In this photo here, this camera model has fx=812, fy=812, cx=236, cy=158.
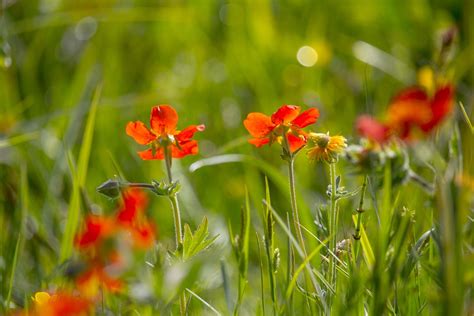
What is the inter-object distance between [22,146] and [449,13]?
1.86 meters

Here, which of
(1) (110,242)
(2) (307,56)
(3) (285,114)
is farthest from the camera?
(2) (307,56)

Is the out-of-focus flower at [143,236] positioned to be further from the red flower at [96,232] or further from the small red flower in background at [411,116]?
the small red flower in background at [411,116]

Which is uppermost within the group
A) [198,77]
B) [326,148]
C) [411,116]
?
[411,116]

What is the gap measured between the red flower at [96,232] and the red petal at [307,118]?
0.35m

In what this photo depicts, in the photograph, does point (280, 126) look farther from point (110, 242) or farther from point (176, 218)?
point (110, 242)

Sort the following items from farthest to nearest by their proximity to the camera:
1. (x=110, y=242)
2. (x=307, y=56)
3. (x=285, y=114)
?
(x=307, y=56) → (x=285, y=114) → (x=110, y=242)

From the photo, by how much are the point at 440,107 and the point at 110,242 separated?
385 millimetres

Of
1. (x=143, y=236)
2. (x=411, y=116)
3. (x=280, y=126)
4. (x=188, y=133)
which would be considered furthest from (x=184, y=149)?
(x=411, y=116)

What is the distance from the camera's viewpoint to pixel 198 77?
310cm

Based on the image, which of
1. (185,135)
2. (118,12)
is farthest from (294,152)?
(118,12)

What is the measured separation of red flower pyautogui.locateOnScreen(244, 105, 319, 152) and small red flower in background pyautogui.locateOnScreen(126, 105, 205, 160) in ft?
0.25

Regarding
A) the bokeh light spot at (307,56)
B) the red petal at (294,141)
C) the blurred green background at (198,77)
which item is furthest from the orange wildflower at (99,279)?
the bokeh light spot at (307,56)

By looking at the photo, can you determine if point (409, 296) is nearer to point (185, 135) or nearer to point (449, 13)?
point (185, 135)

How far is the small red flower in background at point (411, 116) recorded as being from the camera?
88cm
